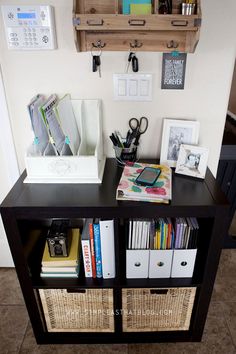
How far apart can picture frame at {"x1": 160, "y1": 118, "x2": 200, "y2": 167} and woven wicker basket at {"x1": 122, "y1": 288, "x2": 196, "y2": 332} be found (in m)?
0.58

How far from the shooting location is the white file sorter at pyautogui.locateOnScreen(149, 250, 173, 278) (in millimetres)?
1166

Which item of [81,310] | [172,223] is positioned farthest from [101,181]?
[81,310]

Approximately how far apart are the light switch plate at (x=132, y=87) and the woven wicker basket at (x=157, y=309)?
2.80 ft

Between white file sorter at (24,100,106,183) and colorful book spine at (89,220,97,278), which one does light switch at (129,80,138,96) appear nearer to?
white file sorter at (24,100,106,183)

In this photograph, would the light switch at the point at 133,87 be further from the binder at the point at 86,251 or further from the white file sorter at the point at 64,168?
the binder at the point at 86,251

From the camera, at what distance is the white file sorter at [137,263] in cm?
117

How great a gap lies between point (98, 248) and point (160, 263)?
0.27 metres

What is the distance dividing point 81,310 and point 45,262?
30cm

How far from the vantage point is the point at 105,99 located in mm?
1261

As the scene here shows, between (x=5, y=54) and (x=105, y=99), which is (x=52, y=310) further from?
(x=5, y=54)

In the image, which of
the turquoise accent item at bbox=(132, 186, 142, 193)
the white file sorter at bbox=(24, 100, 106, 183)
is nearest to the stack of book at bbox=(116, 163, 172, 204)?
the turquoise accent item at bbox=(132, 186, 142, 193)

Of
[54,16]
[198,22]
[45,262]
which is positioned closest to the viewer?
[198,22]

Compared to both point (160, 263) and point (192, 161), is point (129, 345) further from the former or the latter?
point (192, 161)

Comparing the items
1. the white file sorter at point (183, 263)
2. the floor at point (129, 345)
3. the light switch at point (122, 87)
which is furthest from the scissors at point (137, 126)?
the floor at point (129, 345)
